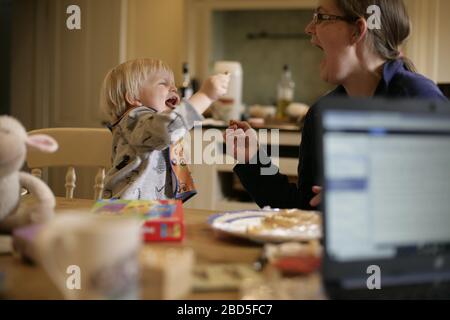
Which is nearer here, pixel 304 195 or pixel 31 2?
pixel 304 195

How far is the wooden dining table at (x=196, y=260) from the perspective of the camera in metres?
0.55

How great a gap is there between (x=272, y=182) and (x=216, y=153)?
1444mm

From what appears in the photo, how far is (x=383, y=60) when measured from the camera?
1.19 meters

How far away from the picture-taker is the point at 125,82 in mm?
1346

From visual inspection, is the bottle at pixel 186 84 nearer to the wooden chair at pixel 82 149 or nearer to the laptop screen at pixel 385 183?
the wooden chair at pixel 82 149

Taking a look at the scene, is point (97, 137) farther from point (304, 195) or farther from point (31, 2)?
point (31, 2)

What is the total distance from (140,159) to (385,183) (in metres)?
0.79

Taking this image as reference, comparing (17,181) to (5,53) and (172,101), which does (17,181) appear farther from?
(5,53)

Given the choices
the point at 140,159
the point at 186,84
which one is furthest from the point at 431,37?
the point at 140,159

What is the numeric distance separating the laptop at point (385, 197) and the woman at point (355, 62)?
1.91 ft

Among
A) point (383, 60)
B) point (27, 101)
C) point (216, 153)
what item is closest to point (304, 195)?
point (383, 60)

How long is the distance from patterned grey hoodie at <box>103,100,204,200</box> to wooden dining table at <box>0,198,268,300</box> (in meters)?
0.22

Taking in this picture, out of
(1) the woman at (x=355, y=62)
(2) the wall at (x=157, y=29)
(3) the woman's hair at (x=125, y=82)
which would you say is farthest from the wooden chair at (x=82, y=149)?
(2) the wall at (x=157, y=29)

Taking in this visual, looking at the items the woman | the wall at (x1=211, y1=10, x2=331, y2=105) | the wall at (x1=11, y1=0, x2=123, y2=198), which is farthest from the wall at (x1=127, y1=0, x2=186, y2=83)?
the woman
